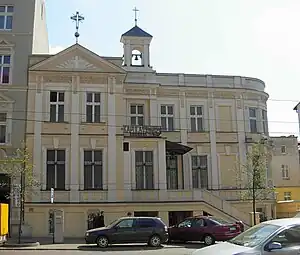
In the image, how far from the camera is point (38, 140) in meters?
30.8

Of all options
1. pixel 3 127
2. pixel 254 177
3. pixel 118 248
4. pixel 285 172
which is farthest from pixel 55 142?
pixel 285 172

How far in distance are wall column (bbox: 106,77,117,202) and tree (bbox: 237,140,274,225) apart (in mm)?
9008

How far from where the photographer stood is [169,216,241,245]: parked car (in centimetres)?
2430

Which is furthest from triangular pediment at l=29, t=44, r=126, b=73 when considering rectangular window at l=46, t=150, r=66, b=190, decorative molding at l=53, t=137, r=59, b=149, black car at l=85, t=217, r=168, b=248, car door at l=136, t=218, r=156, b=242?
black car at l=85, t=217, r=168, b=248

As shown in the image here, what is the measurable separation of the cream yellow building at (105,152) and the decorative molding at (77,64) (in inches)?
2.7

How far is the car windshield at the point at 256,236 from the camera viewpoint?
391 inches

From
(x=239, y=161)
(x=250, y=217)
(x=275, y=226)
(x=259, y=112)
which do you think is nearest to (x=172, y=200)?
(x=250, y=217)

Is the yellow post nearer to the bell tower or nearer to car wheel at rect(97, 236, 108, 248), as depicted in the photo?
car wheel at rect(97, 236, 108, 248)

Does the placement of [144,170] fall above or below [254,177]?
above

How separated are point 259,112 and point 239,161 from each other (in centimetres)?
→ 454

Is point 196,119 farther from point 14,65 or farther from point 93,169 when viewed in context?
point 14,65

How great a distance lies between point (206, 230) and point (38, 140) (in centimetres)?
1279

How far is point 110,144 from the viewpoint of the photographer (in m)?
31.5

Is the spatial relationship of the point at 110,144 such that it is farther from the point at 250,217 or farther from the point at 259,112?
the point at 259,112
